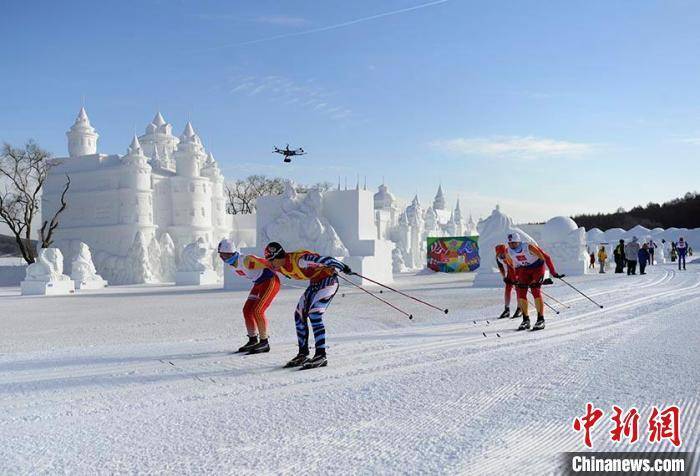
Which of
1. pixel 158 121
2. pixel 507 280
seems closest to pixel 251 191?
pixel 158 121

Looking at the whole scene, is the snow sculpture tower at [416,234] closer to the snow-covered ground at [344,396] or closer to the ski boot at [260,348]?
the snow-covered ground at [344,396]

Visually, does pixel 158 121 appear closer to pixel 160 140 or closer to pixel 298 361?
pixel 160 140

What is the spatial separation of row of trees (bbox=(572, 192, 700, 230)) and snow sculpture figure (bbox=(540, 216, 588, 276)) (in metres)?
57.6

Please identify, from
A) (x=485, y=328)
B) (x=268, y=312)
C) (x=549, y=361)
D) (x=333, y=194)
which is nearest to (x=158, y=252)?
(x=333, y=194)

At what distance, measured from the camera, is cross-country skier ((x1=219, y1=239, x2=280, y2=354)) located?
7157 mm

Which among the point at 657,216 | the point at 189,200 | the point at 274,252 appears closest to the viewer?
the point at 274,252

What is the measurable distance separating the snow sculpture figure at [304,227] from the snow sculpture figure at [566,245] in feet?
28.9

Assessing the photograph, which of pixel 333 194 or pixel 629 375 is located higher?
pixel 333 194

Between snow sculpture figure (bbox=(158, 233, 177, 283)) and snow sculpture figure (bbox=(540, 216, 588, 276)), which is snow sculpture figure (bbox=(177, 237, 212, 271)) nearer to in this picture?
snow sculpture figure (bbox=(158, 233, 177, 283))

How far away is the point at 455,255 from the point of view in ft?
127

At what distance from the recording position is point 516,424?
4.13 meters

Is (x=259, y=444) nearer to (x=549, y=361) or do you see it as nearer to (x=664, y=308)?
(x=549, y=361)

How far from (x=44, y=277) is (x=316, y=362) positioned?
21323 millimetres

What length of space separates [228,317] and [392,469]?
8871 mm
